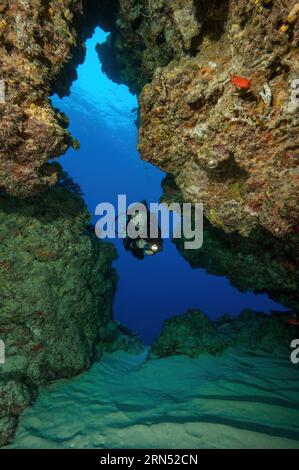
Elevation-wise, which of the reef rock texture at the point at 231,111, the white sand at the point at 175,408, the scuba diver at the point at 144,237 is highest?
the reef rock texture at the point at 231,111

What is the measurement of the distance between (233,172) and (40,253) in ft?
12.3

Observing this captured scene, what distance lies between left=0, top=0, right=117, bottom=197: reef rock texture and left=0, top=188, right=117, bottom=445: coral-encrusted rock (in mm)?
1095

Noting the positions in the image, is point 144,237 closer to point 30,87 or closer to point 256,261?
point 256,261

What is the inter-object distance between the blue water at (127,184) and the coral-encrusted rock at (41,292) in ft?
93.3

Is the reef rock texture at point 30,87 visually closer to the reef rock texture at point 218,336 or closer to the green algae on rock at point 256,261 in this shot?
the green algae on rock at point 256,261

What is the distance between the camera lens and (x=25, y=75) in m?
3.97

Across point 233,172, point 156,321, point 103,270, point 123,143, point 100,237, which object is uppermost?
point 123,143

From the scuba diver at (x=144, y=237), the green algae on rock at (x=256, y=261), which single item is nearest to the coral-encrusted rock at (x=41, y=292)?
the scuba diver at (x=144, y=237)

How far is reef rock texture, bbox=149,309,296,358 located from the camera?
6.88 meters

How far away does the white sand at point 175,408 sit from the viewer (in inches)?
150

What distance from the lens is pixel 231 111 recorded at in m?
3.81

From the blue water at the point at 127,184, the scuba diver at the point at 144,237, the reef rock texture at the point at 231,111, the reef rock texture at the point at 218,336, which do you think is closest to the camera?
the reef rock texture at the point at 231,111

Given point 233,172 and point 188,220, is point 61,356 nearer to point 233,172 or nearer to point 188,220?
point 188,220
